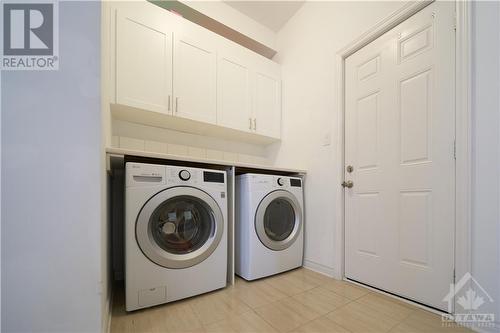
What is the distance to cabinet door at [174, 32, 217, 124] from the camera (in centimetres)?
183

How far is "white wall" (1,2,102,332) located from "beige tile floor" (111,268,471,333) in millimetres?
432

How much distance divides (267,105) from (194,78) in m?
0.83

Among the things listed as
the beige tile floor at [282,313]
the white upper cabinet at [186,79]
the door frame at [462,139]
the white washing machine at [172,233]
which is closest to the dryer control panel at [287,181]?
the white washing machine at [172,233]

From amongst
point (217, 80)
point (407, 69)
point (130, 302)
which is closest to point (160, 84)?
point (217, 80)

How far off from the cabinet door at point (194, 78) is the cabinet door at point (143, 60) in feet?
0.25

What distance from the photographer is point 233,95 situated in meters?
2.13

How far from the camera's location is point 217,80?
204 centimetres

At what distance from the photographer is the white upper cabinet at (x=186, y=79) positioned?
1607 mm

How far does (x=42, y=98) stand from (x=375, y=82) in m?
Answer: 1.88

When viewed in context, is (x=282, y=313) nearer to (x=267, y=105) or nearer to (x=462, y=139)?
(x=462, y=139)

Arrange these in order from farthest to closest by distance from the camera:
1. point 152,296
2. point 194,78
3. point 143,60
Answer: point 194,78 → point 143,60 → point 152,296

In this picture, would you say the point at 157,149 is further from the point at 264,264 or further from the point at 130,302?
the point at 264,264

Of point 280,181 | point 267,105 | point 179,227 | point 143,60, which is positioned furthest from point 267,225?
point 143,60

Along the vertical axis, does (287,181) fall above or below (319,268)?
above
